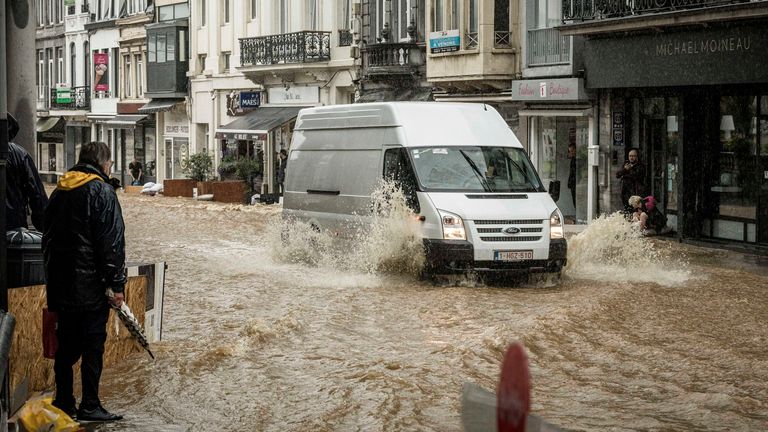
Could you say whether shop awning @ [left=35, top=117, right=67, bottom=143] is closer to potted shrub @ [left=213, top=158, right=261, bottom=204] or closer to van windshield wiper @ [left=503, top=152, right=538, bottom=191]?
potted shrub @ [left=213, top=158, right=261, bottom=204]

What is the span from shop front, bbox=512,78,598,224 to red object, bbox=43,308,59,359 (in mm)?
20354

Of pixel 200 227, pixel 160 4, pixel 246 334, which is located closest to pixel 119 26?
pixel 160 4

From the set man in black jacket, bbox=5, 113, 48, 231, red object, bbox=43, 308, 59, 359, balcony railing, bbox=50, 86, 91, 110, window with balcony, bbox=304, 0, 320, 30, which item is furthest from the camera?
balcony railing, bbox=50, 86, 91, 110

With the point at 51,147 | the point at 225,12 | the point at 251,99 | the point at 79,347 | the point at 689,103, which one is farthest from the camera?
the point at 51,147

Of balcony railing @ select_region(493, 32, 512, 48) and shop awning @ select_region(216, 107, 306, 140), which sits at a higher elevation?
balcony railing @ select_region(493, 32, 512, 48)

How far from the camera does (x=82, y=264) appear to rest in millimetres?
8094

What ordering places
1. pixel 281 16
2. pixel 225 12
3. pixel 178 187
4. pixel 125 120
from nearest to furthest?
pixel 281 16 → pixel 178 187 → pixel 225 12 → pixel 125 120

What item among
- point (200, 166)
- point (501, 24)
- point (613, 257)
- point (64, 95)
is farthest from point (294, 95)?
point (613, 257)

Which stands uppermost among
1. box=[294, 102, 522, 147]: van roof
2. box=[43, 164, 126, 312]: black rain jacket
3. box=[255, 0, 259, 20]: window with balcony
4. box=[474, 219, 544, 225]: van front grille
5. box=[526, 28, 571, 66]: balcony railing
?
box=[255, 0, 259, 20]: window with balcony

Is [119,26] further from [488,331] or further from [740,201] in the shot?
[488,331]

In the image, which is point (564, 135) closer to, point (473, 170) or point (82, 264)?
point (473, 170)

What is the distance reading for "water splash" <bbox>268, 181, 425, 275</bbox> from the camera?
1634 cm

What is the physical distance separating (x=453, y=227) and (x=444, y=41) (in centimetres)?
1713

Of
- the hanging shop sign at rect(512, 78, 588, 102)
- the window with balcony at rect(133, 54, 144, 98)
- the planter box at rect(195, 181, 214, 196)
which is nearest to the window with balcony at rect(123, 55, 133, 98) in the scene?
the window with balcony at rect(133, 54, 144, 98)
